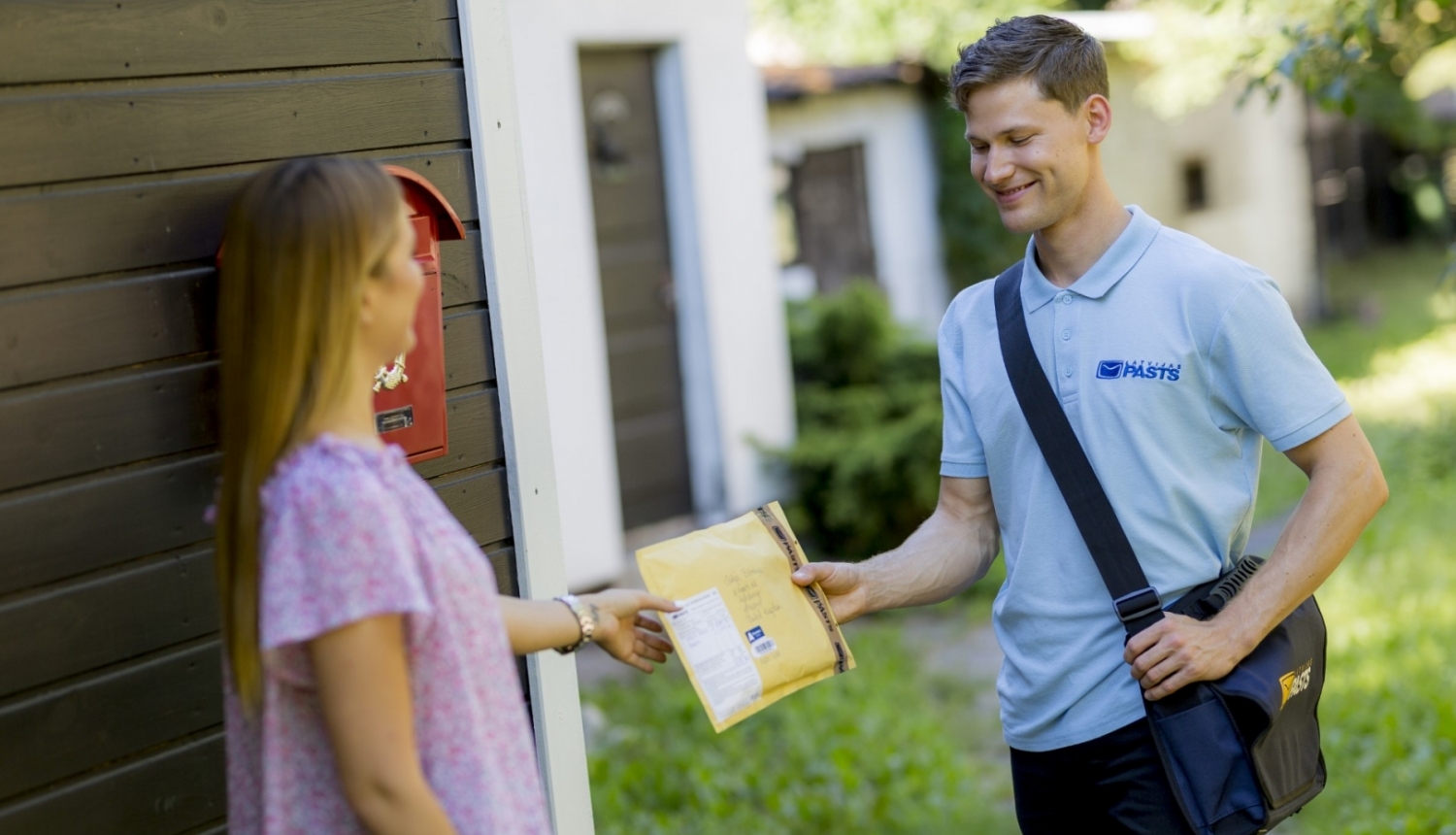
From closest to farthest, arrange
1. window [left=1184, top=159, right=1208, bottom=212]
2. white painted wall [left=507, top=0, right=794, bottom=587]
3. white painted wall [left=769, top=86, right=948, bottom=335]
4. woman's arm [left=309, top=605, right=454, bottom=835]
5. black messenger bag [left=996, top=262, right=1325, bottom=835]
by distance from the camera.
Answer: woman's arm [left=309, top=605, right=454, bottom=835] < black messenger bag [left=996, top=262, right=1325, bottom=835] < white painted wall [left=507, top=0, right=794, bottom=587] < white painted wall [left=769, top=86, right=948, bottom=335] < window [left=1184, top=159, right=1208, bottom=212]

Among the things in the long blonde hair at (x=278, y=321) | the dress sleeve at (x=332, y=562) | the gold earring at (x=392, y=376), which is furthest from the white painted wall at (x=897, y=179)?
the dress sleeve at (x=332, y=562)

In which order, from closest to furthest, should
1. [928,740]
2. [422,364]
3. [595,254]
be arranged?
[422,364], [928,740], [595,254]

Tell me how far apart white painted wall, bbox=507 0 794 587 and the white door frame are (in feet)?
11.0

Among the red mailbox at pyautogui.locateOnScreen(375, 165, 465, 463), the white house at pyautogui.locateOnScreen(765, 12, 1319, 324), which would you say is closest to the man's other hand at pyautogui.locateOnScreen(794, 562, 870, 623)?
the red mailbox at pyautogui.locateOnScreen(375, 165, 465, 463)

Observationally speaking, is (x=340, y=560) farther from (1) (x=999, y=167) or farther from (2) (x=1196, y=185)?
(2) (x=1196, y=185)

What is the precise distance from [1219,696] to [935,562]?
584 millimetres

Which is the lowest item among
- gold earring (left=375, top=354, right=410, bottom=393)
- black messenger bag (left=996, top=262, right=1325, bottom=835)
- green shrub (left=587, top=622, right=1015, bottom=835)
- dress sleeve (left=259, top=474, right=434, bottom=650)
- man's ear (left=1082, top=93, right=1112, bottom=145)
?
green shrub (left=587, top=622, right=1015, bottom=835)

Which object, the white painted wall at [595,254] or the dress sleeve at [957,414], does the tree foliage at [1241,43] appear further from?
the white painted wall at [595,254]

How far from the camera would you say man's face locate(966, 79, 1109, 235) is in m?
2.36

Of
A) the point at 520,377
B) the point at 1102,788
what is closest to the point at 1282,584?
the point at 1102,788

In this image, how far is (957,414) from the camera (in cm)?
258

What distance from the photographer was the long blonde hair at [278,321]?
1530 millimetres

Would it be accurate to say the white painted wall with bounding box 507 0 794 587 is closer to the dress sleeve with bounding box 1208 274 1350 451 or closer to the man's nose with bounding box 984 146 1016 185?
the man's nose with bounding box 984 146 1016 185

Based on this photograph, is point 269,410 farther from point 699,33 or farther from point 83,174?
point 699,33
